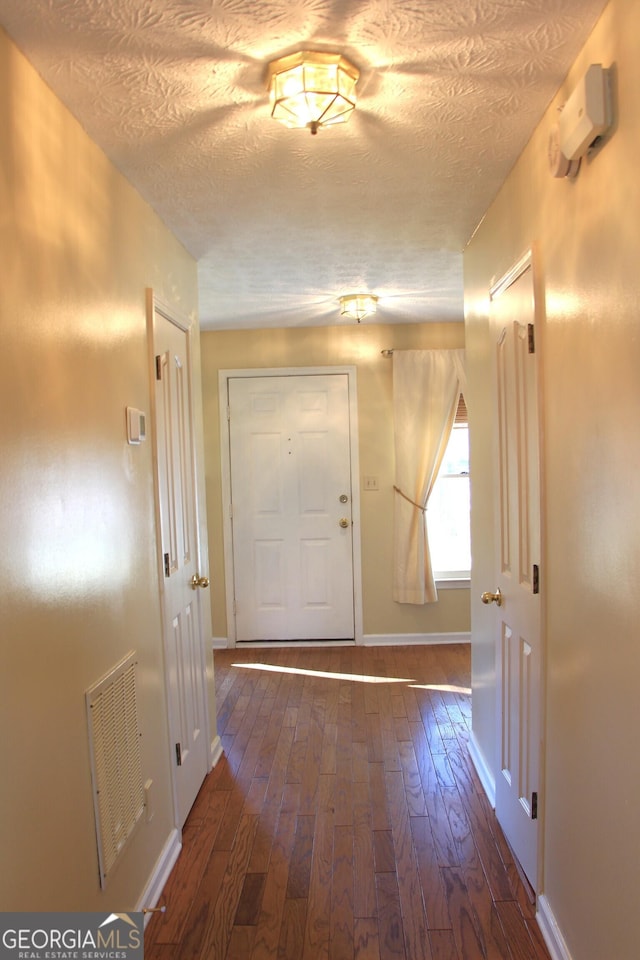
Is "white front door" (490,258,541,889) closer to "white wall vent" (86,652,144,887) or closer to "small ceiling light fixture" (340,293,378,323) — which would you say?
"white wall vent" (86,652,144,887)

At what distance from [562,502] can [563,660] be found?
440 mm

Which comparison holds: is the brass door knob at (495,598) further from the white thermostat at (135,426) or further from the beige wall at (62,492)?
the white thermostat at (135,426)

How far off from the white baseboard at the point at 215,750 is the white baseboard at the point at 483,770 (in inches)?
49.1

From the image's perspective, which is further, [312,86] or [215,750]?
[215,750]

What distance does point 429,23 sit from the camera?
1445 mm

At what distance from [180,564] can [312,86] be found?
184 centimetres

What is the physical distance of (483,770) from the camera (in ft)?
9.72

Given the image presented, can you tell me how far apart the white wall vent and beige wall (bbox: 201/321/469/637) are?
299 centimetres

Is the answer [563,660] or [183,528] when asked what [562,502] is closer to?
[563,660]

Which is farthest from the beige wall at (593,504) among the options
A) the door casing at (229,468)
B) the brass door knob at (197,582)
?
the door casing at (229,468)

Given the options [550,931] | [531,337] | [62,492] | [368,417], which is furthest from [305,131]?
[368,417]

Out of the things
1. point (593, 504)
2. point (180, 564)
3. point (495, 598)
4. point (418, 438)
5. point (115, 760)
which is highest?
point (418, 438)

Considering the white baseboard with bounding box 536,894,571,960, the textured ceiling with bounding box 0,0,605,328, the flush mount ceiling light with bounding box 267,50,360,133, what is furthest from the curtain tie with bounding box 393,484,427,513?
the flush mount ceiling light with bounding box 267,50,360,133

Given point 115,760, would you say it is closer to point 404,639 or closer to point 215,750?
point 215,750
